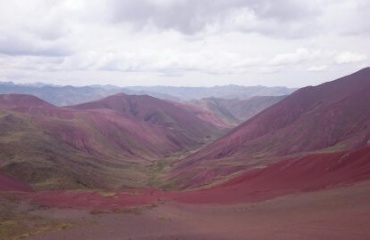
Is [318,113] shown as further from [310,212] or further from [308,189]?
[310,212]

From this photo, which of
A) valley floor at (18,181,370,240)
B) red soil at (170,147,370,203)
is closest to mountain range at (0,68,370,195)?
red soil at (170,147,370,203)

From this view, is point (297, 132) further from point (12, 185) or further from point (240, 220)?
point (240, 220)

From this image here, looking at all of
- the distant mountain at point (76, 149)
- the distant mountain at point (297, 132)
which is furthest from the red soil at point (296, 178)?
the distant mountain at point (76, 149)

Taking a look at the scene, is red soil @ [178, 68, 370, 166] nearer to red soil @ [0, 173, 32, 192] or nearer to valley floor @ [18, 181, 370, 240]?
red soil @ [0, 173, 32, 192]

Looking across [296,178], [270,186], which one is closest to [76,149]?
[270,186]

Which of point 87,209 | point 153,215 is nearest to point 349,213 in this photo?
point 153,215

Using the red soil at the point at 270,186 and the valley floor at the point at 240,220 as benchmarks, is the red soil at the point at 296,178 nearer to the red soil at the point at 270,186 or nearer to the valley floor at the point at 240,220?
the red soil at the point at 270,186
